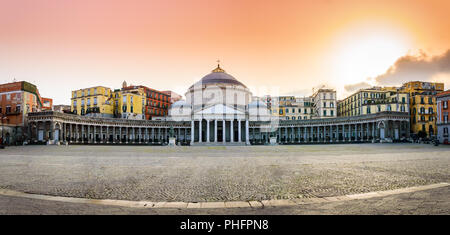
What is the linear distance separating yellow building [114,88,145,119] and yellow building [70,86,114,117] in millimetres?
1851

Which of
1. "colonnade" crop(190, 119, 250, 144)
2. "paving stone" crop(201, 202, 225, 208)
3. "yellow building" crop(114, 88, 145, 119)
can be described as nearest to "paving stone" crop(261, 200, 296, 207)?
"paving stone" crop(201, 202, 225, 208)

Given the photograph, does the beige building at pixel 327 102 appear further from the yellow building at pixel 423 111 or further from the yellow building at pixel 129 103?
the yellow building at pixel 129 103

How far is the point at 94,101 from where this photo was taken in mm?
72062

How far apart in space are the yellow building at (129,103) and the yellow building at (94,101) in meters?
1.85

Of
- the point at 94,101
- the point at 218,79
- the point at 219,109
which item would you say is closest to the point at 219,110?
the point at 219,109

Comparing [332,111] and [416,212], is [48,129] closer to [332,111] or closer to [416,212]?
[416,212]

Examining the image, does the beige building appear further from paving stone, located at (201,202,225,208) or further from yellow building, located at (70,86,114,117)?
paving stone, located at (201,202,225,208)

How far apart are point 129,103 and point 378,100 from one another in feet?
250

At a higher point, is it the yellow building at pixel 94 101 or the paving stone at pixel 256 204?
the yellow building at pixel 94 101

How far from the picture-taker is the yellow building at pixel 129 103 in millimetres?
73625

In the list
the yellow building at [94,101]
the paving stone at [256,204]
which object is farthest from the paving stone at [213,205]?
the yellow building at [94,101]

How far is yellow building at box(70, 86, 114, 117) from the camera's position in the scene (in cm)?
7156

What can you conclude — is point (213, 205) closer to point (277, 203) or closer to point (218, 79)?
point (277, 203)
